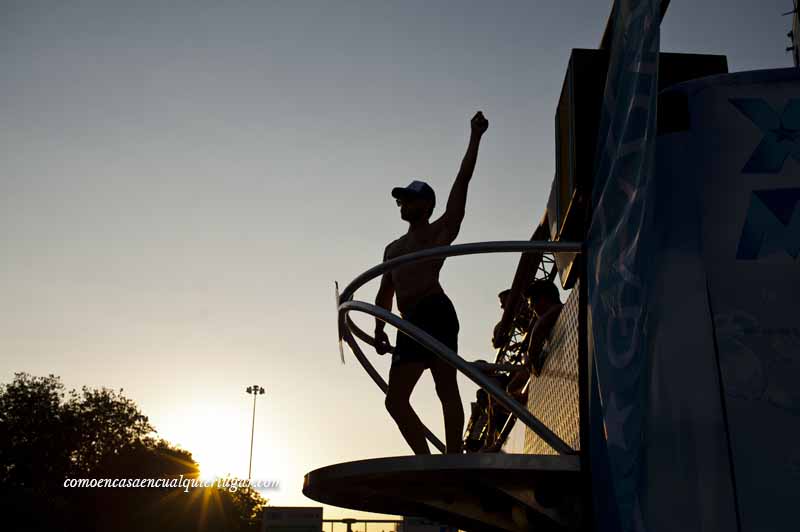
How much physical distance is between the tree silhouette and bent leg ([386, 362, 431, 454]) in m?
53.9

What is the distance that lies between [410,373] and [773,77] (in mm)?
2618

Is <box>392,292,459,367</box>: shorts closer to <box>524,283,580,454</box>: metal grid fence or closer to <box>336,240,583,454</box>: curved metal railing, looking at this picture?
<box>336,240,583,454</box>: curved metal railing

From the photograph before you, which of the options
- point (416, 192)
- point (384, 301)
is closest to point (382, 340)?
point (384, 301)

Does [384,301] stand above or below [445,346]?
above

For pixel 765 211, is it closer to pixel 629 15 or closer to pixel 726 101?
pixel 726 101

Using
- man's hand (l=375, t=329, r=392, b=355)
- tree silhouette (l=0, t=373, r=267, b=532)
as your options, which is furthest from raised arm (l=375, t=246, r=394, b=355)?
tree silhouette (l=0, t=373, r=267, b=532)

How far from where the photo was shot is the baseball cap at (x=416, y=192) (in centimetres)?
532

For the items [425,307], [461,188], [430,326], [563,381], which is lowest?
[563,381]

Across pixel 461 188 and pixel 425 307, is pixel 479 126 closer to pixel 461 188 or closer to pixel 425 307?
pixel 461 188

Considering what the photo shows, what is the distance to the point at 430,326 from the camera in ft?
16.7

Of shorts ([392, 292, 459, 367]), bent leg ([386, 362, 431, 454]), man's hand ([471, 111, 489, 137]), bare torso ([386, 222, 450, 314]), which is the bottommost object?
bent leg ([386, 362, 431, 454])

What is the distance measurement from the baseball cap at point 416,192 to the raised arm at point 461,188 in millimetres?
184

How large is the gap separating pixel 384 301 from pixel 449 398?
0.86 metres

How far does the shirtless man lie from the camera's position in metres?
5.12
